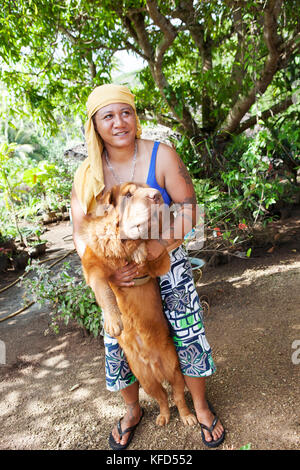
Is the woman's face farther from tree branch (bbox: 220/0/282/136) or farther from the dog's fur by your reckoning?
tree branch (bbox: 220/0/282/136)

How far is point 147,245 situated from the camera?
1703mm

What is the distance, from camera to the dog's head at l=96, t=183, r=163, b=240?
1.53 m

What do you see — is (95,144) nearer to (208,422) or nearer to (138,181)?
(138,181)

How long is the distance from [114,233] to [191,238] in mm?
2650

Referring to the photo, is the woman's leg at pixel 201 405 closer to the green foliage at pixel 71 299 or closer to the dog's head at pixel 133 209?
the dog's head at pixel 133 209

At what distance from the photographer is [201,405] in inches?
86.0

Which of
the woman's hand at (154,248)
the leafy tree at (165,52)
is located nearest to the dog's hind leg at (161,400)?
the woman's hand at (154,248)

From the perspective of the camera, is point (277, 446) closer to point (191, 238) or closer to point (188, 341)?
point (188, 341)

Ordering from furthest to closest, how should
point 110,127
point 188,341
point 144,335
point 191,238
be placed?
point 191,238
point 188,341
point 144,335
point 110,127

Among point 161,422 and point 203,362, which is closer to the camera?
point 203,362

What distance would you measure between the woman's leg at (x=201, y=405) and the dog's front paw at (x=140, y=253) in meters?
0.96

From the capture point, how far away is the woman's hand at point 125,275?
5.78 feet

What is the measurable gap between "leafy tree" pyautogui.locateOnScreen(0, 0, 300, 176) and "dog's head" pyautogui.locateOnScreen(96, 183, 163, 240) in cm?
328

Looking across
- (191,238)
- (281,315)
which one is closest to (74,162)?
(191,238)
